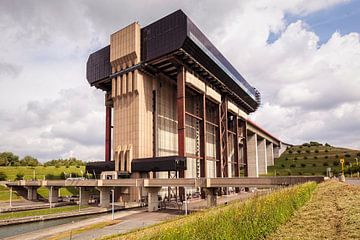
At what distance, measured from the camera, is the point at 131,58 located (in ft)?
253

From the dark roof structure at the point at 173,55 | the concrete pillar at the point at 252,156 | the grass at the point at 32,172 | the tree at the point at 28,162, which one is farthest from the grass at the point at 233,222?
the tree at the point at 28,162

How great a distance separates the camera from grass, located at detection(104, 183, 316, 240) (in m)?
11.1

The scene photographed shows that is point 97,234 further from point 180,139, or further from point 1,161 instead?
point 1,161

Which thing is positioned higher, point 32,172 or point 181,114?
point 181,114

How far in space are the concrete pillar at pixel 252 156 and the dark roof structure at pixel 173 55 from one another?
44713mm

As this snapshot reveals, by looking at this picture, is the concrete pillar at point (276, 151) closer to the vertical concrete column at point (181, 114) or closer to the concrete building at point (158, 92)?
the concrete building at point (158, 92)

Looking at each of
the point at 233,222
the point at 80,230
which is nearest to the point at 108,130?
the point at 80,230

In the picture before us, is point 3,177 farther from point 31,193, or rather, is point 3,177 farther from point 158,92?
point 158,92

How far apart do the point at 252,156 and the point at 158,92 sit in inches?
2605

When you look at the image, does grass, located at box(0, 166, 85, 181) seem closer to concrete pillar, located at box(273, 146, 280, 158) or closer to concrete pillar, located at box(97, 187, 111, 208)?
concrete pillar, located at box(97, 187, 111, 208)

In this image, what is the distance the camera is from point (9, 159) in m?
156

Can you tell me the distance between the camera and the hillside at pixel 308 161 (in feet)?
392

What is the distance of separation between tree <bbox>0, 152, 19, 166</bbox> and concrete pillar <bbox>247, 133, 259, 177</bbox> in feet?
365

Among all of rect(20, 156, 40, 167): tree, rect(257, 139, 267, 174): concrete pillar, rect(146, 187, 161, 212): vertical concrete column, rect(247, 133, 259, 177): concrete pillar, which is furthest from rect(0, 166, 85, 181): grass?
rect(257, 139, 267, 174): concrete pillar
